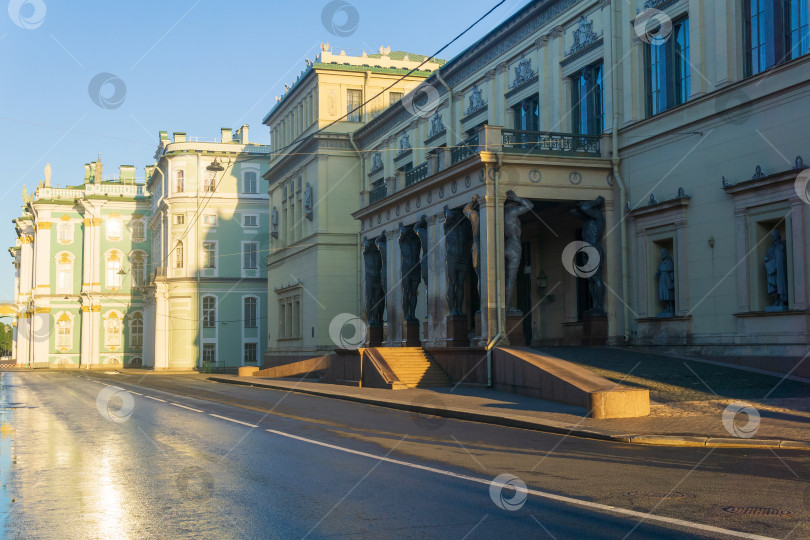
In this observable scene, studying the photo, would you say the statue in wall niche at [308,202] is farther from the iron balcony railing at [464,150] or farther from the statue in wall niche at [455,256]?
the statue in wall niche at [455,256]

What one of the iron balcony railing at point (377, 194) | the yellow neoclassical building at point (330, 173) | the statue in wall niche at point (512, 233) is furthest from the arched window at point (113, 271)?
the statue in wall niche at point (512, 233)

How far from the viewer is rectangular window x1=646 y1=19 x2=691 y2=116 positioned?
24.3 meters

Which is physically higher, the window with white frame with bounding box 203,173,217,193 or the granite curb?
the window with white frame with bounding box 203,173,217,193

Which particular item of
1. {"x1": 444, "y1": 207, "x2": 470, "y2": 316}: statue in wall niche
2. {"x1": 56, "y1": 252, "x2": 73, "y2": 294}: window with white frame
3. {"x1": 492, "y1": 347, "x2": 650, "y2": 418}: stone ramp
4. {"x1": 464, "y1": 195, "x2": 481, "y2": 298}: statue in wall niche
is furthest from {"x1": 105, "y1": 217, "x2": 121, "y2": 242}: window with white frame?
{"x1": 492, "y1": 347, "x2": 650, "y2": 418}: stone ramp

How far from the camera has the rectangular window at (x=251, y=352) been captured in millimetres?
69938

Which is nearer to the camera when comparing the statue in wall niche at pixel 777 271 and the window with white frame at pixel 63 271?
the statue in wall niche at pixel 777 271

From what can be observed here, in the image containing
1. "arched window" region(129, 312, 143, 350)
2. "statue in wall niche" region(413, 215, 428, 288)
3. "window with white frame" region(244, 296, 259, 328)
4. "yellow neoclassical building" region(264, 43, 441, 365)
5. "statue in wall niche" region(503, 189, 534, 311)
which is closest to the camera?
→ "statue in wall niche" region(503, 189, 534, 311)

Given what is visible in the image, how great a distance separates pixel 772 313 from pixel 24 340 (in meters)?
90.5

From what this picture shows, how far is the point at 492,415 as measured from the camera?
677 inches

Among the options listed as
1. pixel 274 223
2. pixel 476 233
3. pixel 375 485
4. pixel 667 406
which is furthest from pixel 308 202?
pixel 375 485

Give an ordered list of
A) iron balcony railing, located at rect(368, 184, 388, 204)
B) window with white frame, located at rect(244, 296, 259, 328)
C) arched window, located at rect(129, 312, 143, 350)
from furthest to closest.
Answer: arched window, located at rect(129, 312, 143, 350) → window with white frame, located at rect(244, 296, 259, 328) → iron balcony railing, located at rect(368, 184, 388, 204)

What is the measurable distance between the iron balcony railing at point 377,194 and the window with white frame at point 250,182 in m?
36.0

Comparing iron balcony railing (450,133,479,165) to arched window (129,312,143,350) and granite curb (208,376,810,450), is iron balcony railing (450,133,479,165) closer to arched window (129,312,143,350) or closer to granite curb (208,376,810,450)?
granite curb (208,376,810,450)

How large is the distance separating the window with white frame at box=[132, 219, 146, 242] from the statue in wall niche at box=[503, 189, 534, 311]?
69234 mm
